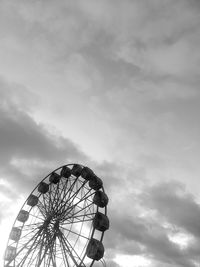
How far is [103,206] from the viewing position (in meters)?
29.4

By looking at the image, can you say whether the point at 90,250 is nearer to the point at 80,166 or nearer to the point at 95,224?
the point at 95,224

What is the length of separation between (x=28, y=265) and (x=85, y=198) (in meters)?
9.22

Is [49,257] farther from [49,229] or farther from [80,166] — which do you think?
[80,166]

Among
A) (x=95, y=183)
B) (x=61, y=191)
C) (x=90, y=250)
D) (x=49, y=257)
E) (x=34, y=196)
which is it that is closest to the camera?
(x=90, y=250)

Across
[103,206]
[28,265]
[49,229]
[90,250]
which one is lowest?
[28,265]

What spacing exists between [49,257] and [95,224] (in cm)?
656

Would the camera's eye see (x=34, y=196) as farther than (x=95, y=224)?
Yes

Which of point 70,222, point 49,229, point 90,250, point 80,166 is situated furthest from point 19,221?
point 90,250

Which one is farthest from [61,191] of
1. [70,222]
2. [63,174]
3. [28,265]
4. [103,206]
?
[28,265]

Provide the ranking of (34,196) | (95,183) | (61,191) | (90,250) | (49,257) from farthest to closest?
(34,196) < (61,191) < (95,183) < (49,257) < (90,250)

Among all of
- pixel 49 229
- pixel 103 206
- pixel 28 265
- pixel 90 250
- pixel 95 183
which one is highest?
pixel 95 183

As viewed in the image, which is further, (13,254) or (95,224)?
(13,254)

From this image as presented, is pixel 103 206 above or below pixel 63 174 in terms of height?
below

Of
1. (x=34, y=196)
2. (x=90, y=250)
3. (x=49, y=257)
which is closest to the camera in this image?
(x=90, y=250)
